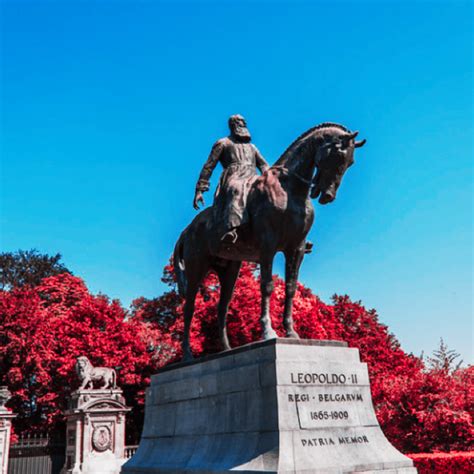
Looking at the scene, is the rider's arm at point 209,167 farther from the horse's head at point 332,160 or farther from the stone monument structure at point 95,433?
the stone monument structure at point 95,433

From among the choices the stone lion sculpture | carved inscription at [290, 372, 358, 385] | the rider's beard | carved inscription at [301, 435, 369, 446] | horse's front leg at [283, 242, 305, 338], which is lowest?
carved inscription at [301, 435, 369, 446]

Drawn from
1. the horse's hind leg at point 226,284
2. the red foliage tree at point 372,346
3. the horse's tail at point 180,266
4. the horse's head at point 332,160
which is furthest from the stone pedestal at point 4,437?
the horse's head at point 332,160

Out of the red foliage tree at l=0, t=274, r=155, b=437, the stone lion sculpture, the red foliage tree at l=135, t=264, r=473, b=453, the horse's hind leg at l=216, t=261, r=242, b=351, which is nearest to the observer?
the horse's hind leg at l=216, t=261, r=242, b=351

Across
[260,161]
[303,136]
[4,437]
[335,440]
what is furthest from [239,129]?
[4,437]

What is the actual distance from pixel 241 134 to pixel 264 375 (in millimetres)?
4395

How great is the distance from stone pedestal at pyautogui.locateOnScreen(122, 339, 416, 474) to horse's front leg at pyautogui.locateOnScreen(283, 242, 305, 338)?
2.87ft

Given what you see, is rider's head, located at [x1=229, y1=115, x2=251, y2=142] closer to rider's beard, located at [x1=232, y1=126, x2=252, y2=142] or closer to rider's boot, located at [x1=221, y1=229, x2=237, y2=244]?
rider's beard, located at [x1=232, y1=126, x2=252, y2=142]

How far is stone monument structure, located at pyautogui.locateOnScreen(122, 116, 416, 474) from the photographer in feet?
23.7

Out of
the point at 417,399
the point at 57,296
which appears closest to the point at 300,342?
the point at 417,399

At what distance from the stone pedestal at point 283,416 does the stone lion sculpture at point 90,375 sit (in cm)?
1618

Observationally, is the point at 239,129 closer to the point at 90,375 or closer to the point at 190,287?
the point at 190,287

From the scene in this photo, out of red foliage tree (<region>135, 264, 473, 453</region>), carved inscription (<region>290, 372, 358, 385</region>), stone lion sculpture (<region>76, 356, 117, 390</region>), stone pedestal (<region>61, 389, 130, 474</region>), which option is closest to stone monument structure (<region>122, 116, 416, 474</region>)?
carved inscription (<region>290, 372, 358, 385</region>)

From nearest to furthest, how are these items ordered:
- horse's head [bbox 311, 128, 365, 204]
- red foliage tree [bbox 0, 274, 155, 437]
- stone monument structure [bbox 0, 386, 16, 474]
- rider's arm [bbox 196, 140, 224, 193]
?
1. horse's head [bbox 311, 128, 365, 204]
2. rider's arm [bbox 196, 140, 224, 193]
3. stone monument structure [bbox 0, 386, 16, 474]
4. red foliage tree [bbox 0, 274, 155, 437]

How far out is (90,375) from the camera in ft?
79.8
